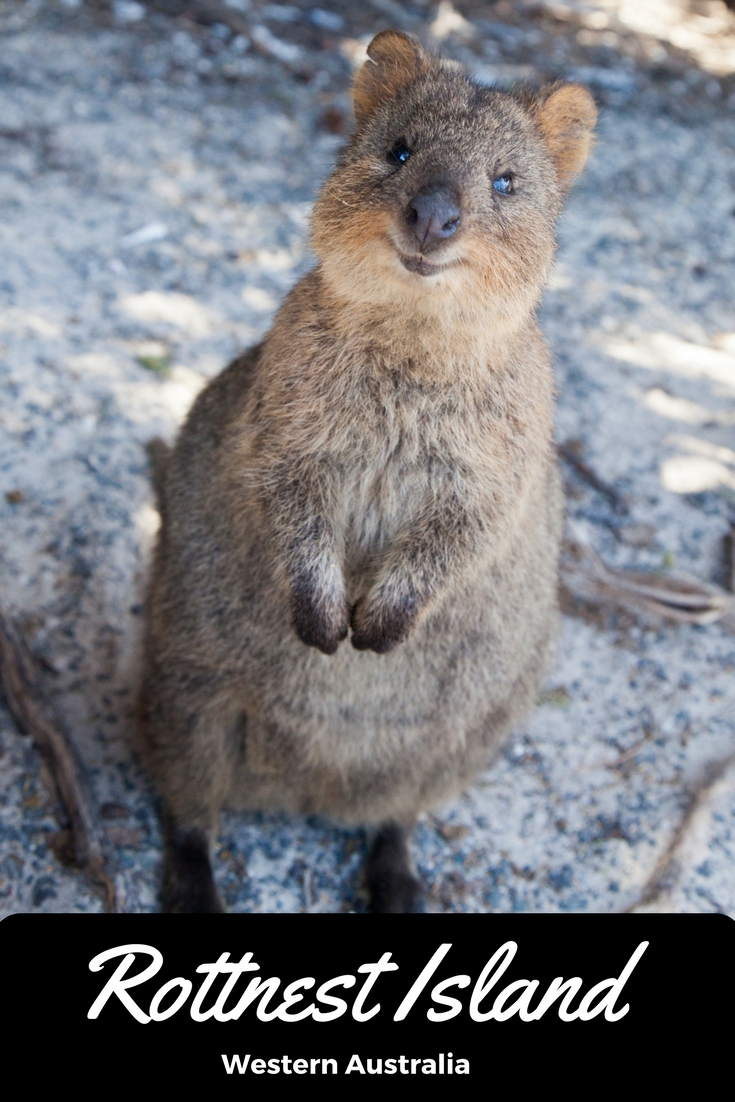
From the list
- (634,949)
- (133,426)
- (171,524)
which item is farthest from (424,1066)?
(133,426)

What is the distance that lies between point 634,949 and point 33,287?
14.8 feet

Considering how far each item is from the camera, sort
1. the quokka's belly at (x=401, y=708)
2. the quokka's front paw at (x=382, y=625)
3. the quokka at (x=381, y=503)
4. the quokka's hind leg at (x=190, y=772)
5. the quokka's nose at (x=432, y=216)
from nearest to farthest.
→ the quokka's nose at (x=432, y=216) < the quokka at (x=381, y=503) < the quokka's front paw at (x=382, y=625) < the quokka's belly at (x=401, y=708) < the quokka's hind leg at (x=190, y=772)

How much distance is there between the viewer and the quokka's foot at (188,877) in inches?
140

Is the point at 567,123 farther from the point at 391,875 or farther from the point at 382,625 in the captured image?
the point at 391,875

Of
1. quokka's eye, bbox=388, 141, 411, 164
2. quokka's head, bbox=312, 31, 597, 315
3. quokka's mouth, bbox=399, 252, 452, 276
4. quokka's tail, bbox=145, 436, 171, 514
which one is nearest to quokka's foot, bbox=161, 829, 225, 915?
quokka's tail, bbox=145, 436, 171, 514

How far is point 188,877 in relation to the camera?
3609 mm

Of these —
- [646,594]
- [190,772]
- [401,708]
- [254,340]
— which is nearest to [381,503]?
[401,708]

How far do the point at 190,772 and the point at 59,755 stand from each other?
1.55ft

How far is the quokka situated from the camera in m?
2.84

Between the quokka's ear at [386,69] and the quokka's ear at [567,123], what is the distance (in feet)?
1.25

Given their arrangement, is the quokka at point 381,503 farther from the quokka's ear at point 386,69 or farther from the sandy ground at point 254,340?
the sandy ground at point 254,340

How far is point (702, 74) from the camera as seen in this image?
9148 millimetres

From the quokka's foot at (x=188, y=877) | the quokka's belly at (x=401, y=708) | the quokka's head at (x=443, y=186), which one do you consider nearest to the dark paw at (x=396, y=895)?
the quokka's belly at (x=401, y=708)

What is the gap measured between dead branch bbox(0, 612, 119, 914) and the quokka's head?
1894 millimetres
